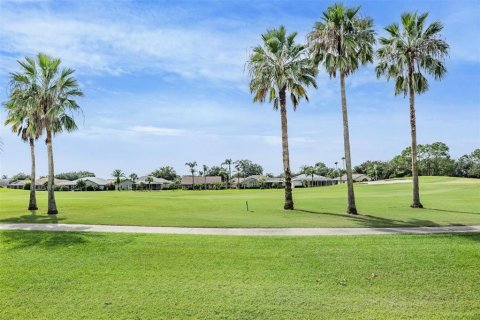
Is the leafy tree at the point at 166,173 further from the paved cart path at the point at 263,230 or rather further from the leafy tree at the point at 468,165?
the paved cart path at the point at 263,230

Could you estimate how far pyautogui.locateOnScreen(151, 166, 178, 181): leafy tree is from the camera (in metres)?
146

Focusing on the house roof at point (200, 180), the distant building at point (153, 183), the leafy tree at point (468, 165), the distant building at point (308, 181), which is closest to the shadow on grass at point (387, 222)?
the leafy tree at point (468, 165)

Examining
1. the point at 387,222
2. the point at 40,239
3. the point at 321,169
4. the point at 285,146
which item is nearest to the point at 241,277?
the point at 40,239

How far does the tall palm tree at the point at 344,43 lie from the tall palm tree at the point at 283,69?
1.62m

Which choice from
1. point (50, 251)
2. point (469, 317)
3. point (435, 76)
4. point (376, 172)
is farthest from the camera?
point (376, 172)

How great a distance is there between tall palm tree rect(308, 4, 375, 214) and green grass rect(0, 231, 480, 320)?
32.4ft

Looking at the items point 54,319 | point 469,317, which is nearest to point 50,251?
point 54,319

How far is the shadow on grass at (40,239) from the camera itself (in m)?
13.1

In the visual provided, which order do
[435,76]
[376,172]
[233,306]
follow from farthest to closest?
[376,172] → [435,76] → [233,306]

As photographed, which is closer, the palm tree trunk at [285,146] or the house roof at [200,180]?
the palm tree trunk at [285,146]

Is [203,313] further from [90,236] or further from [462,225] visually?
[462,225]

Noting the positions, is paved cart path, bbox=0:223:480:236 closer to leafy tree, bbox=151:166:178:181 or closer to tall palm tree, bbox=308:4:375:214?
tall palm tree, bbox=308:4:375:214

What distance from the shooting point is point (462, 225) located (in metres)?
16.5

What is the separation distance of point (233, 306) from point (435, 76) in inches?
880
